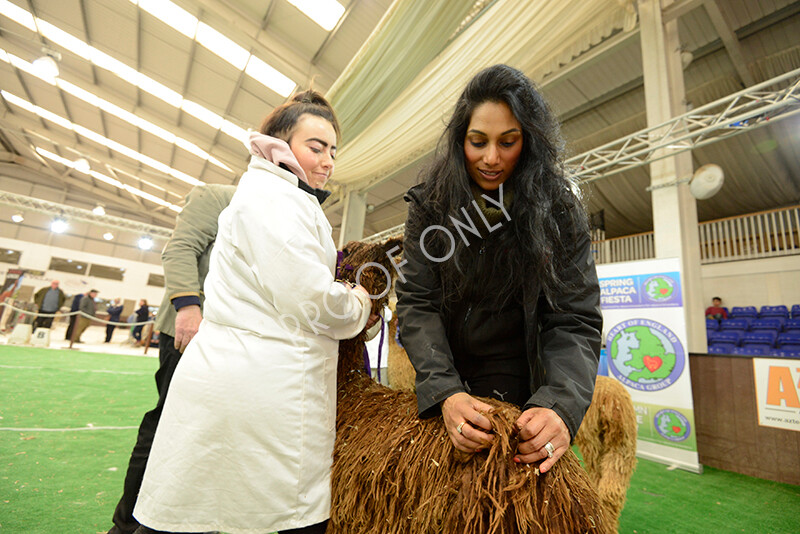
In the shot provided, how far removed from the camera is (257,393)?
796 millimetres

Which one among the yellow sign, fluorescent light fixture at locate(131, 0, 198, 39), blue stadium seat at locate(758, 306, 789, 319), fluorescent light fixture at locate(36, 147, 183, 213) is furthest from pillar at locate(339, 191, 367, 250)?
fluorescent light fixture at locate(36, 147, 183, 213)

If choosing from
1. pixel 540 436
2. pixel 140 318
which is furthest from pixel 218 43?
pixel 140 318

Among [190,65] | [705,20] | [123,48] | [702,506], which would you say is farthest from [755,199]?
[123,48]

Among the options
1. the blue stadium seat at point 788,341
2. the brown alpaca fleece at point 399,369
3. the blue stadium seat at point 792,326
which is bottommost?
the brown alpaca fleece at point 399,369

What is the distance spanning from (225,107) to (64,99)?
286 inches

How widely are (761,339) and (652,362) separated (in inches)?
255

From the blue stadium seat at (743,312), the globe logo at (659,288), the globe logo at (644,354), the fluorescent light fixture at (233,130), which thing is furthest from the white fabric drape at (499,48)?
the blue stadium seat at (743,312)

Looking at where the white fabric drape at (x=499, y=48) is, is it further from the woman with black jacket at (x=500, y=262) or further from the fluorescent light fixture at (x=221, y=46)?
the fluorescent light fixture at (x=221, y=46)

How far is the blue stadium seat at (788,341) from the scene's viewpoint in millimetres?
7613

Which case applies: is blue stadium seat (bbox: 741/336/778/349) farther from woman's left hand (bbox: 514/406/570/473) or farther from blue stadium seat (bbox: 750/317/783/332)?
woman's left hand (bbox: 514/406/570/473)

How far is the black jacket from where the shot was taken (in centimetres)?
75

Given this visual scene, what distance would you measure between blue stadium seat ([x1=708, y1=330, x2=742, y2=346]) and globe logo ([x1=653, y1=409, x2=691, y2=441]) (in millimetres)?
6427

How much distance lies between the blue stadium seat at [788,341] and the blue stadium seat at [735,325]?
2.56 ft

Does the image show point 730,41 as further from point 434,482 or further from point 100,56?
point 100,56
